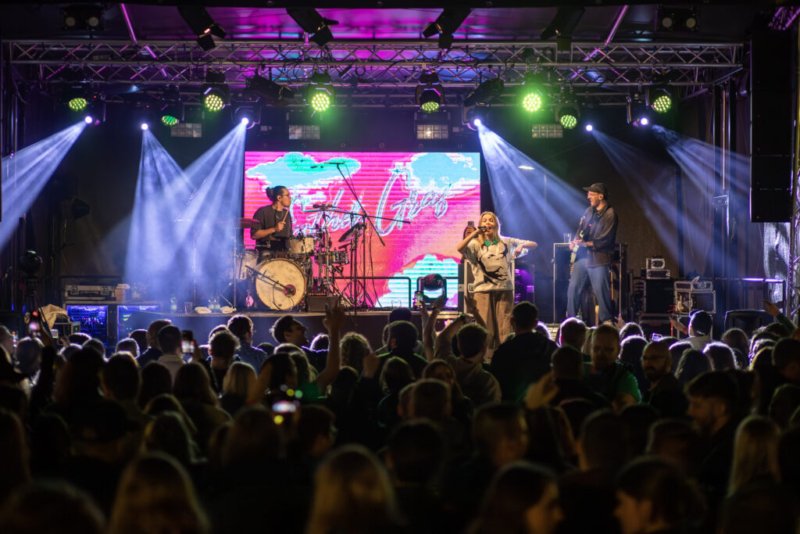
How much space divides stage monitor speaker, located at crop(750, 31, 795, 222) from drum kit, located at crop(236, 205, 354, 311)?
6.52 m

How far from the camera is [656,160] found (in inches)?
764

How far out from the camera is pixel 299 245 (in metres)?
15.9

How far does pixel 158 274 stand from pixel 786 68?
1186cm

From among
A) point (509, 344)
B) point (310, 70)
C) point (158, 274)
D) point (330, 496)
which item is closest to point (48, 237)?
point (158, 274)

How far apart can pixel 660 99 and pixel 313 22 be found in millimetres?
6259

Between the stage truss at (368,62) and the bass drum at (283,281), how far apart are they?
3147 millimetres

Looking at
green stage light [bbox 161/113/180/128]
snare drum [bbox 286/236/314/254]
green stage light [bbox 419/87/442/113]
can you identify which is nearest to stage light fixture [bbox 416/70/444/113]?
green stage light [bbox 419/87/442/113]

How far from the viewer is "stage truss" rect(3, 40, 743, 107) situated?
14711 mm

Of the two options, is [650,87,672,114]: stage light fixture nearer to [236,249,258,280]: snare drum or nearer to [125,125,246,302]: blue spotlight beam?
[236,249,258,280]: snare drum

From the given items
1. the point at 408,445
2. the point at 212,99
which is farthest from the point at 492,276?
the point at 408,445

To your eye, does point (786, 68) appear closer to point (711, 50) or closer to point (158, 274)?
point (711, 50)

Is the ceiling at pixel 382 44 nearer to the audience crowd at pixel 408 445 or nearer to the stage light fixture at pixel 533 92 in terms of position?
the stage light fixture at pixel 533 92

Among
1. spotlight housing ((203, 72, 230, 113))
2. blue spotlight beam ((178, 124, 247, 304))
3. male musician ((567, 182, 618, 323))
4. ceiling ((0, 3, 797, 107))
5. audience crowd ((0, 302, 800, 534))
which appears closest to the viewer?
audience crowd ((0, 302, 800, 534))

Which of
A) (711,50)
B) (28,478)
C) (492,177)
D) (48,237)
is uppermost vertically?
(711,50)
